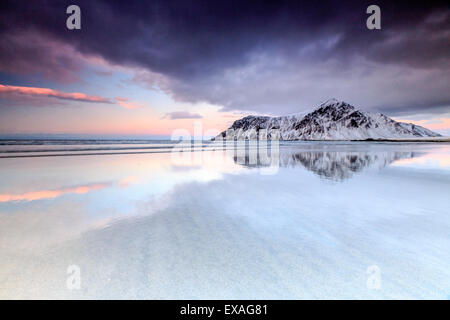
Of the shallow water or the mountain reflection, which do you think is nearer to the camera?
the shallow water

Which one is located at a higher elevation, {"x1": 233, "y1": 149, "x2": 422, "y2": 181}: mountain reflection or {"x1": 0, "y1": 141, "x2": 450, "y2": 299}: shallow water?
{"x1": 233, "y1": 149, "x2": 422, "y2": 181}: mountain reflection

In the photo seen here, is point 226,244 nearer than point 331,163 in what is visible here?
Yes

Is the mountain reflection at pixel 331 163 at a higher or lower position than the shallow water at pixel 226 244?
higher

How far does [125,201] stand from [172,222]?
2803 mm

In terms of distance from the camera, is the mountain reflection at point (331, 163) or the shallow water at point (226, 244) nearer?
the shallow water at point (226, 244)

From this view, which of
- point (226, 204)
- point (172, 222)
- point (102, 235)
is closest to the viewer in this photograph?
point (102, 235)

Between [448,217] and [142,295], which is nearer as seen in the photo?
[142,295]

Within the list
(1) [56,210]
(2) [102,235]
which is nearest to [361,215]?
(2) [102,235]

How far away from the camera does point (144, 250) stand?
4207 mm

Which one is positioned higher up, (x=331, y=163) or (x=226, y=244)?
(x=331, y=163)
